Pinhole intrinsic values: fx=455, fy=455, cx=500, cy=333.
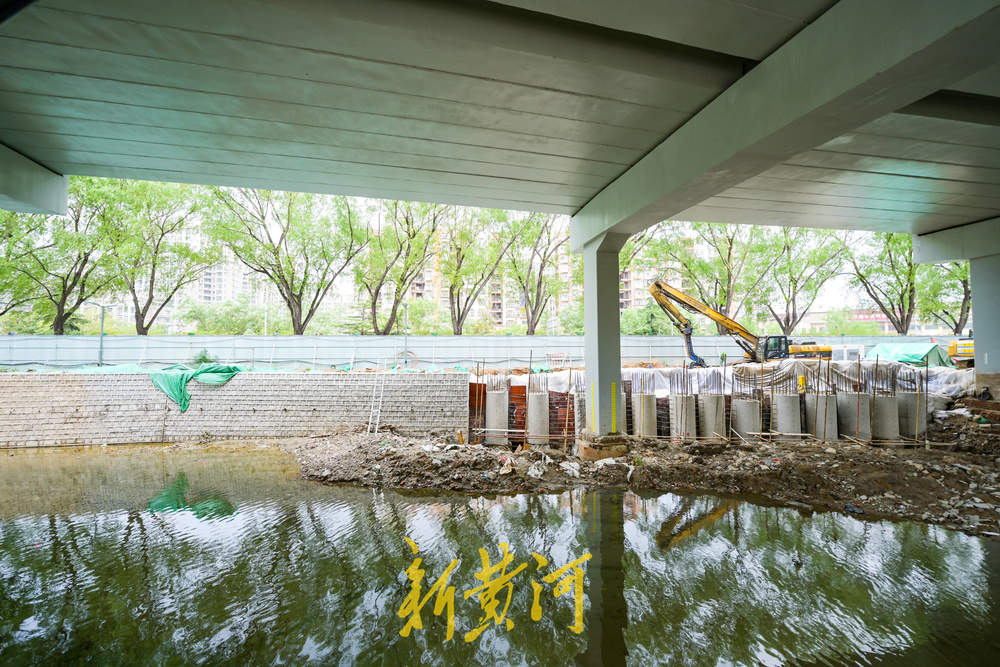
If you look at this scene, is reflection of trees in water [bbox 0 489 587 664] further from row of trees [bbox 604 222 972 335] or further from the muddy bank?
row of trees [bbox 604 222 972 335]

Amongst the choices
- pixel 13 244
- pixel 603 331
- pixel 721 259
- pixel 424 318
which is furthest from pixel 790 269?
pixel 13 244

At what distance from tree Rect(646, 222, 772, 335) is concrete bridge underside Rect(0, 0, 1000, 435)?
56.5 feet

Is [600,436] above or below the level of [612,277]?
below

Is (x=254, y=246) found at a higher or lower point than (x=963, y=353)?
higher

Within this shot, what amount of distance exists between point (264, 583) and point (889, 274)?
1191 inches

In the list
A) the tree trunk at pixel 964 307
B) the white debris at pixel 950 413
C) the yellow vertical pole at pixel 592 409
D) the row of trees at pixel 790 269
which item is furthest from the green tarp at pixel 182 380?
the tree trunk at pixel 964 307

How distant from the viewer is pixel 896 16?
295 centimetres

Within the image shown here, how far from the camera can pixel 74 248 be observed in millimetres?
18000

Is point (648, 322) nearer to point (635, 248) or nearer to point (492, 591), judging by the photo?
point (635, 248)

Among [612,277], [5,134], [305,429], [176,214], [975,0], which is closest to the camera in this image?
[975,0]

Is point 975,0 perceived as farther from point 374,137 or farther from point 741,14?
point 374,137

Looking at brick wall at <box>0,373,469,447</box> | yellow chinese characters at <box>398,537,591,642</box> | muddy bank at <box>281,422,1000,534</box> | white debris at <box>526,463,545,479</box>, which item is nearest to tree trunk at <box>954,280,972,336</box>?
muddy bank at <box>281,422,1000,534</box>

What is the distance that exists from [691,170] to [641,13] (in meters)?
2.03

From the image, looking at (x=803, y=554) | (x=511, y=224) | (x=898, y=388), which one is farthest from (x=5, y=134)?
(x=511, y=224)
